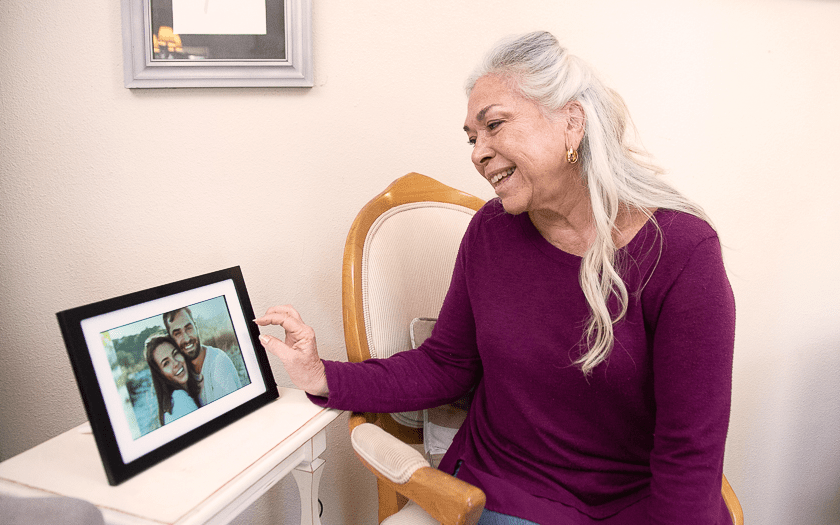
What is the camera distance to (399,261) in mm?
1163

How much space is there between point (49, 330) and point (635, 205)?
155 centimetres

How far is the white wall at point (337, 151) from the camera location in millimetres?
1329

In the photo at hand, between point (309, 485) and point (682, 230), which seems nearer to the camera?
point (682, 230)

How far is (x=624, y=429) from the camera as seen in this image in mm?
886

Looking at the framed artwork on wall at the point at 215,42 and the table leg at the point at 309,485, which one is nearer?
the table leg at the point at 309,485

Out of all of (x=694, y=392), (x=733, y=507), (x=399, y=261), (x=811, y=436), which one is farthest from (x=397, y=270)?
(x=811, y=436)

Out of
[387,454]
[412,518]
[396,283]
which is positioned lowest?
[412,518]

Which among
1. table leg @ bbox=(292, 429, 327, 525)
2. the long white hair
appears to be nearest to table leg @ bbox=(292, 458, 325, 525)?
table leg @ bbox=(292, 429, 327, 525)

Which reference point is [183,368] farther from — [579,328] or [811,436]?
[811,436]

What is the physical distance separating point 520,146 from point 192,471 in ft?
2.36

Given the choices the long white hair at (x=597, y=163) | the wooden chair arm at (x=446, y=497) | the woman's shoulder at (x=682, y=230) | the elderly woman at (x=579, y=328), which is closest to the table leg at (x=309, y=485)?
the elderly woman at (x=579, y=328)

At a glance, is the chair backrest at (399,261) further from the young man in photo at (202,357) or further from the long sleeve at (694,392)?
the long sleeve at (694,392)

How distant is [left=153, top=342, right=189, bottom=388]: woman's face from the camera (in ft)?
2.56

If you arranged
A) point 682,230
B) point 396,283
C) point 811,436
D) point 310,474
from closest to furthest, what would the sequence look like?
1. point 682,230
2. point 310,474
3. point 396,283
4. point 811,436
